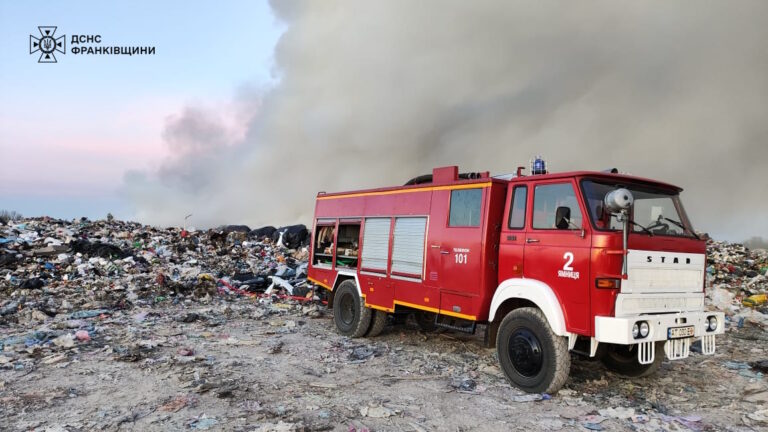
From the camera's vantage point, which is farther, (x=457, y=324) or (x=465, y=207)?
(x=457, y=324)

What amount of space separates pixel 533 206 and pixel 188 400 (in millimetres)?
4469

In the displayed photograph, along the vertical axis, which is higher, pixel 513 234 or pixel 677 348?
pixel 513 234

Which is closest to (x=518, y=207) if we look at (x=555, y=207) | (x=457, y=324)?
(x=555, y=207)

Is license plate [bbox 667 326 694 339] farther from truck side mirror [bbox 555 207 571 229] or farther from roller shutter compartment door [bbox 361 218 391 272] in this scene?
roller shutter compartment door [bbox 361 218 391 272]

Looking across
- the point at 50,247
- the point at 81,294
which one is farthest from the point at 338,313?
the point at 50,247

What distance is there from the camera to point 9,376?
19.4 feet

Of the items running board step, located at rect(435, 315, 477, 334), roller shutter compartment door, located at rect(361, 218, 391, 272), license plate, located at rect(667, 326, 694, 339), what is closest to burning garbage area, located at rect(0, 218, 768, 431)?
running board step, located at rect(435, 315, 477, 334)

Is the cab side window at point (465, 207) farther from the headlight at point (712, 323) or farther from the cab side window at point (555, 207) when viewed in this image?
the headlight at point (712, 323)

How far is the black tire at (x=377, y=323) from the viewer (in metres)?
8.52

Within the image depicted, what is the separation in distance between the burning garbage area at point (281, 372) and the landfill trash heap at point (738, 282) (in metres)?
0.09

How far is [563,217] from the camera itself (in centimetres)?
551

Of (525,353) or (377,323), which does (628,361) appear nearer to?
(525,353)

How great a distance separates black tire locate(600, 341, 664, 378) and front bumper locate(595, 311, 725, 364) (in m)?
0.72

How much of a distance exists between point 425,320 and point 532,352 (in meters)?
3.35
